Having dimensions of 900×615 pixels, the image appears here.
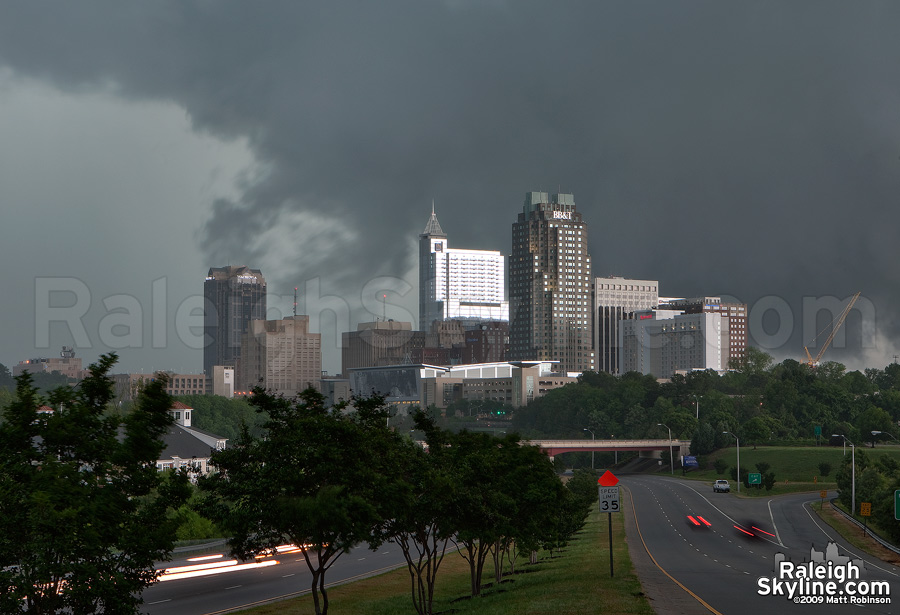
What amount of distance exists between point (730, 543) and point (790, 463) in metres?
98.7

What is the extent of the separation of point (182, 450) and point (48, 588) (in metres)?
112

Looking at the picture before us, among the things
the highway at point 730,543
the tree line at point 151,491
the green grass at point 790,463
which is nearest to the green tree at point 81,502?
the tree line at point 151,491

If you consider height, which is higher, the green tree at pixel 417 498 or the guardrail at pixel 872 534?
the green tree at pixel 417 498

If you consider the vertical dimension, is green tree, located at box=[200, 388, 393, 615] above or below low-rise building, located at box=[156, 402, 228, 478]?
above

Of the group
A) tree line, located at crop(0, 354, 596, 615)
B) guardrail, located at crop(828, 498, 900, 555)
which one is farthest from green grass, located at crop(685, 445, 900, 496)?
tree line, located at crop(0, 354, 596, 615)

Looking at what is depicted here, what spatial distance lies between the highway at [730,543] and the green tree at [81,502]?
71.5ft

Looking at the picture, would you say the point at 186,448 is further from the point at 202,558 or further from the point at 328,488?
the point at 328,488

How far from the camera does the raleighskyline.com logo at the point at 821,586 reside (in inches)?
1688

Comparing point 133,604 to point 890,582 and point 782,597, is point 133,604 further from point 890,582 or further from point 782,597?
point 890,582

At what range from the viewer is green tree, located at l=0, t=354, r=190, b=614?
27062mm

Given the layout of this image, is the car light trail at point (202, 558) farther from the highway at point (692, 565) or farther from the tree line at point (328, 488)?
the tree line at point (328, 488)

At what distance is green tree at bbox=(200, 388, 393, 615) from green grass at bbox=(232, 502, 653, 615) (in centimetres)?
886

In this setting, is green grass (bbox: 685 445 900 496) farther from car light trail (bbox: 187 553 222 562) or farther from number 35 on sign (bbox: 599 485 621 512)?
number 35 on sign (bbox: 599 485 621 512)

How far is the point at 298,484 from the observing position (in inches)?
1355
